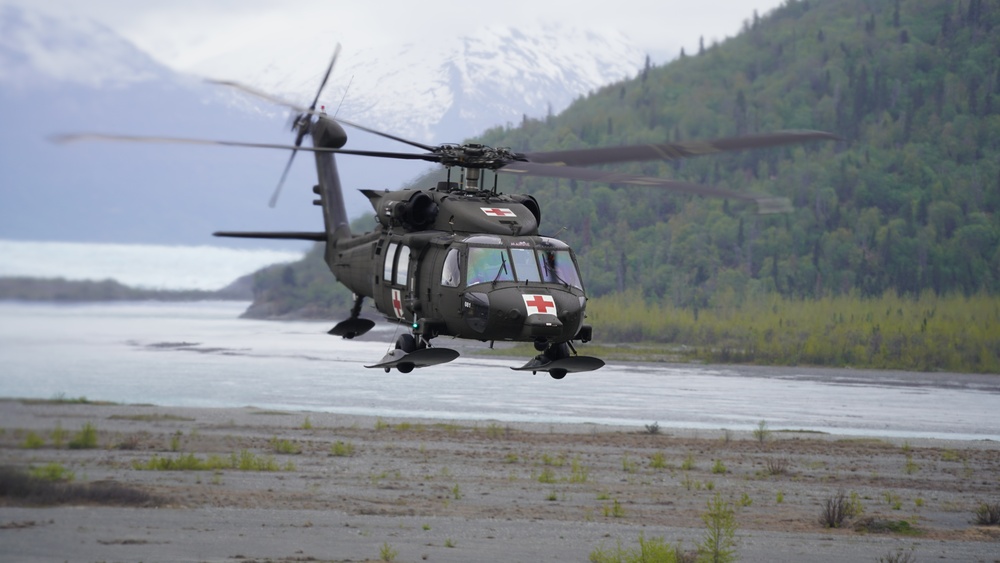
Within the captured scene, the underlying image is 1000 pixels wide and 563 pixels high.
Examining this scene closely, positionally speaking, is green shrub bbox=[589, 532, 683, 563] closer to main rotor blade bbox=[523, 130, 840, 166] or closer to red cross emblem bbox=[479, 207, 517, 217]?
main rotor blade bbox=[523, 130, 840, 166]

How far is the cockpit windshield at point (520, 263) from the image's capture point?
57.0ft

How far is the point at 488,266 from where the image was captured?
17.4 meters

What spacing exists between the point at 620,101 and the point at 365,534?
4997 inches

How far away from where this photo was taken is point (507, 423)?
61.0 meters

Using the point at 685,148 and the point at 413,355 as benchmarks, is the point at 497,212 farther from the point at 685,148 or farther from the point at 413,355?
the point at 685,148

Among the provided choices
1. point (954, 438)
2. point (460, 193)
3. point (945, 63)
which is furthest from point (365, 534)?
point (945, 63)

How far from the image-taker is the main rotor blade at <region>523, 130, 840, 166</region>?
56.0 ft

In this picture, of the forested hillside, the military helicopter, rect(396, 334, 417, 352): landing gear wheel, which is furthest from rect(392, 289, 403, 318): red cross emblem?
the forested hillside

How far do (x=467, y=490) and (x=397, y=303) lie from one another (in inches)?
965

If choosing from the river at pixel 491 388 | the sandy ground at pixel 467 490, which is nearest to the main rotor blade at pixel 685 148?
the sandy ground at pixel 467 490

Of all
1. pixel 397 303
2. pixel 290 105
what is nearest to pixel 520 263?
pixel 397 303

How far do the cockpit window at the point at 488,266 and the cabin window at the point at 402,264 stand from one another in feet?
4.48

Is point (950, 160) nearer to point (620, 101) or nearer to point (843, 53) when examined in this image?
point (843, 53)

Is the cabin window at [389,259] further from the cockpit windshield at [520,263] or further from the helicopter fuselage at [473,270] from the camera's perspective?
the cockpit windshield at [520,263]
